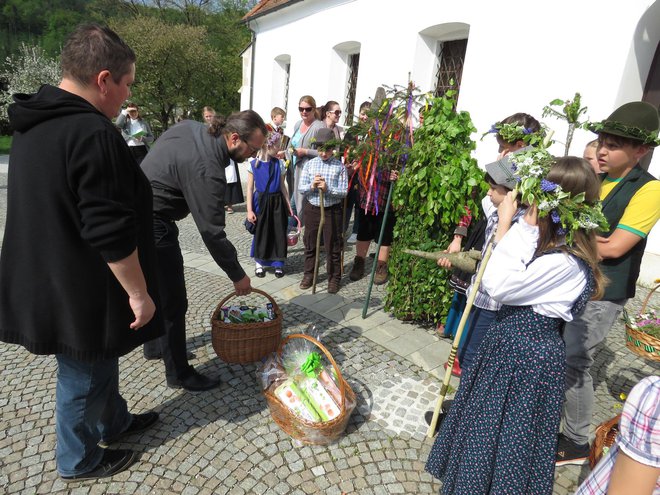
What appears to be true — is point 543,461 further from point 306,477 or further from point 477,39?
point 477,39

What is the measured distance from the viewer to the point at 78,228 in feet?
5.77

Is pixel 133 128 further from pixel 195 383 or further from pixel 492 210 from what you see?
pixel 492 210

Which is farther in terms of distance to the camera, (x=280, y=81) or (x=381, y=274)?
(x=280, y=81)

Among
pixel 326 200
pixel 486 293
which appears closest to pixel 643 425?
pixel 486 293

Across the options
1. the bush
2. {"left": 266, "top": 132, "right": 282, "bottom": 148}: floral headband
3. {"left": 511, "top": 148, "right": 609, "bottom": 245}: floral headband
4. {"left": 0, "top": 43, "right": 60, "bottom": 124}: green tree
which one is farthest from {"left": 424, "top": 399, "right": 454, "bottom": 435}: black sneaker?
{"left": 0, "top": 43, "right": 60, "bottom": 124}: green tree

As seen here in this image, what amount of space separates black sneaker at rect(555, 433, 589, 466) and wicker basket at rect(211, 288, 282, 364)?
2.08 metres

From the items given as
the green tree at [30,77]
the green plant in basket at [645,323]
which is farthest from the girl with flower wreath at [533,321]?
the green tree at [30,77]

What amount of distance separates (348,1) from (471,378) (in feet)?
33.1

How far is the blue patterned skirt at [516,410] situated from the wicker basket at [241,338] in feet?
5.51

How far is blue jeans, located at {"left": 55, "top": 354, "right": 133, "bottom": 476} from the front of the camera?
204 cm

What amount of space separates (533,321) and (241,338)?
2.03 metres

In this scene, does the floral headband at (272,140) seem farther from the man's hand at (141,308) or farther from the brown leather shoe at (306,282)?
the man's hand at (141,308)

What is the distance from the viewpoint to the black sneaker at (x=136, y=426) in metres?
2.49

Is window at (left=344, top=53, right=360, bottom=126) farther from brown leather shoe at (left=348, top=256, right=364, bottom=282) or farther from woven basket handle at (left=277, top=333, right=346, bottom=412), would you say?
woven basket handle at (left=277, top=333, right=346, bottom=412)
